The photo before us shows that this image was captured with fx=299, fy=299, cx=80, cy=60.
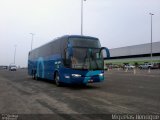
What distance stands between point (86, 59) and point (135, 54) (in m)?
96.5

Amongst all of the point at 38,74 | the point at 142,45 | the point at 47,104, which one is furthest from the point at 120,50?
the point at 47,104

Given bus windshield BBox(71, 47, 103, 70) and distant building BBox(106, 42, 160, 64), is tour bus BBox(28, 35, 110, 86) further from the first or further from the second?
distant building BBox(106, 42, 160, 64)

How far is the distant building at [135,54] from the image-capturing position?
4060 inches

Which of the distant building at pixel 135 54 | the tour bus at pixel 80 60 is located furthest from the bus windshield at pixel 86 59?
the distant building at pixel 135 54

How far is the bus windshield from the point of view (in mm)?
19000

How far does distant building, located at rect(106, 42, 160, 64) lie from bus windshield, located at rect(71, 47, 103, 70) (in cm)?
8417

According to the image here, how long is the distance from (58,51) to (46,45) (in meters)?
4.86

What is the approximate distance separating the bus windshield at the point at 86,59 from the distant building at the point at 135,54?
84.2 metres

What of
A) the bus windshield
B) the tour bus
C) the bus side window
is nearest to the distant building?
the tour bus

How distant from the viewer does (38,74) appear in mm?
29922

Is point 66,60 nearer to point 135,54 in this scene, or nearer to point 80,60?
point 80,60

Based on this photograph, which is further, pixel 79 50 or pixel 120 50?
pixel 120 50

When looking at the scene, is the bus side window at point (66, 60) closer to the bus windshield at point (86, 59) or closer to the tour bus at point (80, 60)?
the tour bus at point (80, 60)

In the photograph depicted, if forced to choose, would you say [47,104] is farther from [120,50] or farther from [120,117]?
[120,50]
